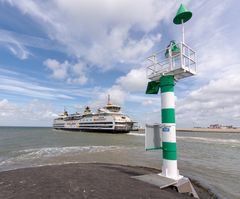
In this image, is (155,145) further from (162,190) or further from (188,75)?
(188,75)

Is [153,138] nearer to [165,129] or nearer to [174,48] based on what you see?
[165,129]

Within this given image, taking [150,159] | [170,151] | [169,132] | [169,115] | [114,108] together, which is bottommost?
[150,159]

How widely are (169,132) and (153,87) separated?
6.92ft

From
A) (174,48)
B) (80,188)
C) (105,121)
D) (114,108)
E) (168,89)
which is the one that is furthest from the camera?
(114,108)

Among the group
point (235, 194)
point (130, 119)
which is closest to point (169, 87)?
point (235, 194)

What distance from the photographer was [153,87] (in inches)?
331

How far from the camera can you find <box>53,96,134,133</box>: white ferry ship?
222ft

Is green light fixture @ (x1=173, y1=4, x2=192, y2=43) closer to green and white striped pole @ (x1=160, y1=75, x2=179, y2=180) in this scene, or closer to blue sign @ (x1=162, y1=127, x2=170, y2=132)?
green and white striped pole @ (x1=160, y1=75, x2=179, y2=180)

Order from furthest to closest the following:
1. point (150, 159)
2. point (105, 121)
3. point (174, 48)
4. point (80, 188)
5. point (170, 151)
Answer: point (105, 121)
point (150, 159)
point (174, 48)
point (170, 151)
point (80, 188)

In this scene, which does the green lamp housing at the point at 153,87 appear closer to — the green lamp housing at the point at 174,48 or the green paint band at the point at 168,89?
the green paint band at the point at 168,89

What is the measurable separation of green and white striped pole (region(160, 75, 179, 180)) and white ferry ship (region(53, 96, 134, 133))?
59.7 metres

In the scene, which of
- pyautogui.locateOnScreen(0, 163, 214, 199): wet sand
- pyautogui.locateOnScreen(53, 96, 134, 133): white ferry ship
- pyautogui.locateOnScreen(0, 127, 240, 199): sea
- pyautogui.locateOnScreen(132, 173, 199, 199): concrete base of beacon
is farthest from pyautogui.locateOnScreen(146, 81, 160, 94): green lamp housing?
pyautogui.locateOnScreen(53, 96, 134, 133): white ferry ship

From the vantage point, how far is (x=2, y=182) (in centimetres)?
708

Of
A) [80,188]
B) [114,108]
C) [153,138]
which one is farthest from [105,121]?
[80,188]
